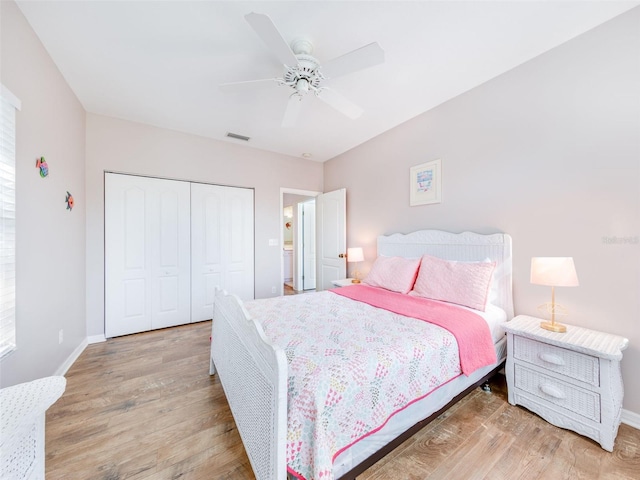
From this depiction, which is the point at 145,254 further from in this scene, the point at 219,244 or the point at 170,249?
the point at 219,244

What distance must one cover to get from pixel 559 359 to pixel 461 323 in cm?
64

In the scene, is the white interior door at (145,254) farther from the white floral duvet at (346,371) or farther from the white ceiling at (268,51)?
the white floral duvet at (346,371)

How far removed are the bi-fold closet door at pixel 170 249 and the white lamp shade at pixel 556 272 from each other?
3580 mm

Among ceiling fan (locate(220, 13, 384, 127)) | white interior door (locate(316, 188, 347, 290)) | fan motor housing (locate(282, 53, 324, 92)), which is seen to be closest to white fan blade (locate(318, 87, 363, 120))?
ceiling fan (locate(220, 13, 384, 127))

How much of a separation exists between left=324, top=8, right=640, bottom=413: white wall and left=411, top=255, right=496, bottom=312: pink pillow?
1.25 ft

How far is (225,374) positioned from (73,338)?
2.03 meters

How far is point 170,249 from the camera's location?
11.4 ft

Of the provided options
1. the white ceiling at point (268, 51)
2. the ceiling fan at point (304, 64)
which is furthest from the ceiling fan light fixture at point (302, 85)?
the white ceiling at point (268, 51)

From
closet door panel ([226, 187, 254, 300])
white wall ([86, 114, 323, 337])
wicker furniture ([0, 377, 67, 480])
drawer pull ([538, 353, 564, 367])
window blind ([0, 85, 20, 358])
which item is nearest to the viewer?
wicker furniture ([0, 377, 67, 480])

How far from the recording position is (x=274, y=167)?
4.30 meters

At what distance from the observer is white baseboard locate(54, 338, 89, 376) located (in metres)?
2.25

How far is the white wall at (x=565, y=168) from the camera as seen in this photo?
169 centimetres

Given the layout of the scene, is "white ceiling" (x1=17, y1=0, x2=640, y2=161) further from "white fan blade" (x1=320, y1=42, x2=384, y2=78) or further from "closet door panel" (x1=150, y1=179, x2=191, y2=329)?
"closet door panel" (x1=150, y1=179, x2=191, y2=329)

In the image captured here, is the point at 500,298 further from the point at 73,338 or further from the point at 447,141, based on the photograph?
the point at 73,338
